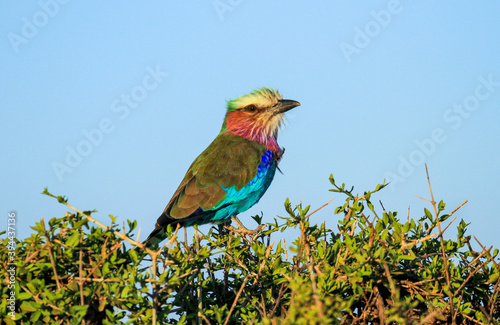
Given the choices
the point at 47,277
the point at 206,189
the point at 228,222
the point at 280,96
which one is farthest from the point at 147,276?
the point at 280,96

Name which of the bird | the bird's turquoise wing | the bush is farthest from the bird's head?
the bush

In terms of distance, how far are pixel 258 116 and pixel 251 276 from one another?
3675 mm

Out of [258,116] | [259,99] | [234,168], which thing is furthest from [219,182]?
[259,99]

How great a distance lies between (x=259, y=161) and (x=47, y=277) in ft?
11.0

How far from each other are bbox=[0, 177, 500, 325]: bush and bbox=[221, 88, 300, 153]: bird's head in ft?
9.80

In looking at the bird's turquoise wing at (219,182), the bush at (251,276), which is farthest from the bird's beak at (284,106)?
the bush at (251,276)

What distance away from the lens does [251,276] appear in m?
3.75

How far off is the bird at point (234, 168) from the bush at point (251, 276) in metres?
1.59

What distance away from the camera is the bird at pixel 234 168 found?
5.76 m

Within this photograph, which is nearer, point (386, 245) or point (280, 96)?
point (386, 245)

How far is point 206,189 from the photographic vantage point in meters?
5.91

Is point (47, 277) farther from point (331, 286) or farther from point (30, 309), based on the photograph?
point (331, 286)

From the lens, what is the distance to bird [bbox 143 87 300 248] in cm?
576

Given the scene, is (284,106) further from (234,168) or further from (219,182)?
(219,182)
